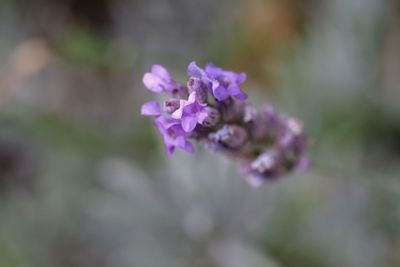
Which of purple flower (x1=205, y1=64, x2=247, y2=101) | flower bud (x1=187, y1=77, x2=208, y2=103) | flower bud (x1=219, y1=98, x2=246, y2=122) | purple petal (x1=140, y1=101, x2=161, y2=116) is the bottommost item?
purple petal (x1=140, y1=101, x2=161, y2=116)

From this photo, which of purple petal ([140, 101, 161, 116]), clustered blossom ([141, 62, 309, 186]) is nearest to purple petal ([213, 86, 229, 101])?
clustered blossom ([141, 62, 309, 186])

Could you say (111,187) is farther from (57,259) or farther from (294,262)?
(294,262)

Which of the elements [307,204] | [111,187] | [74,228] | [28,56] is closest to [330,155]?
[307,204]

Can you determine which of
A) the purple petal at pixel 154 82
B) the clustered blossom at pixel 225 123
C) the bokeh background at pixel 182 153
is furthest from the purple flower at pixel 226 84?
the bokeh background at pixel 182 153

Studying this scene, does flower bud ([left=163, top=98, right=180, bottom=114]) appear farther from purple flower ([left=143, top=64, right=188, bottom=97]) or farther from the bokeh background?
the bokeh background

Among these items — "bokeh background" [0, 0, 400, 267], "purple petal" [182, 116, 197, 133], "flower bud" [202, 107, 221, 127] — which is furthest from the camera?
"bokeh background" [0, 0, 400, 267]

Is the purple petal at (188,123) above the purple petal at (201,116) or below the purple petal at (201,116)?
below

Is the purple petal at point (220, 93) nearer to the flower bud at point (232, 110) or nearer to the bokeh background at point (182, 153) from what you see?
the flower bud at point (232, 110)

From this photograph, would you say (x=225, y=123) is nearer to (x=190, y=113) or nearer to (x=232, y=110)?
(x=232, y=110)

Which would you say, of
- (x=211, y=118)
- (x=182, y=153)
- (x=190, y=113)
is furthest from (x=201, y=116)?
(x=182, y=153)
